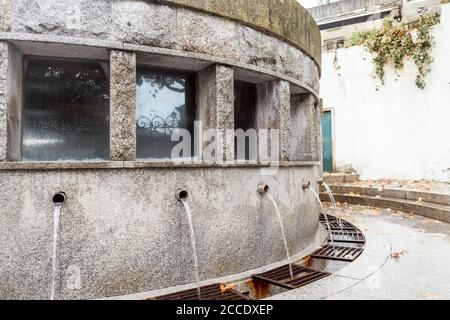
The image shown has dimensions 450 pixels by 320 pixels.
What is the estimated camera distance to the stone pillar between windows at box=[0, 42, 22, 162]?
307cm

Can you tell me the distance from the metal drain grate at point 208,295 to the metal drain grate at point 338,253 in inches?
67.2

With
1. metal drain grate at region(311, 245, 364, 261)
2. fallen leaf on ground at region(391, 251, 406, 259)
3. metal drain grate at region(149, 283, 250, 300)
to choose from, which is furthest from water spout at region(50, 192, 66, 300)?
fallen leaf on ground at region(391, 251, 406, 259)

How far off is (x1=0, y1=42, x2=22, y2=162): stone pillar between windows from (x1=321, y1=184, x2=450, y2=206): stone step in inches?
324

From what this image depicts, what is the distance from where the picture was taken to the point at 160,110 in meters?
4.01

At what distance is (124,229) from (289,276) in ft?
6.14

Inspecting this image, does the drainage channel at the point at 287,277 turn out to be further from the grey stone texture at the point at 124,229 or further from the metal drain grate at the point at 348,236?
the grey stone texture at the point at 124,229

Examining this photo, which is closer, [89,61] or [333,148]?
[89,61]

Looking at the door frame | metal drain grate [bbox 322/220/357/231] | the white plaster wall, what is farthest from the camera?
the door frame

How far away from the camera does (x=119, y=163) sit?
129 inches

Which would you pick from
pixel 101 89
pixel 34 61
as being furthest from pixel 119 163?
pixel 34 61

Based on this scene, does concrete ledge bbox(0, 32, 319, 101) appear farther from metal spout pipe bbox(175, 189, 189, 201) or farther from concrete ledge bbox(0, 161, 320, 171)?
metal spout pipe bbox(175, 189, 189, 201)
